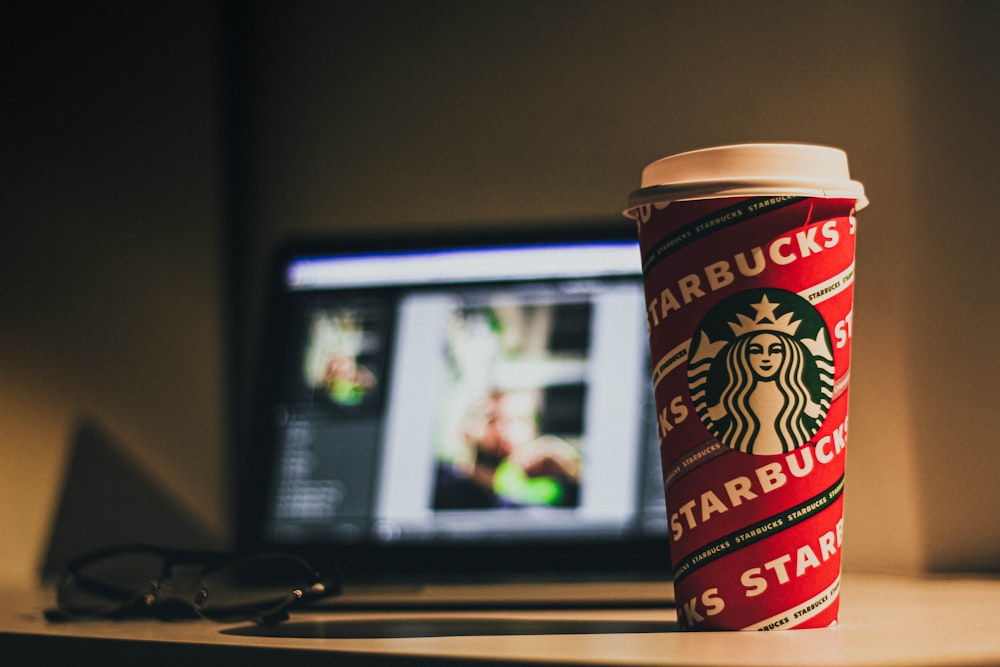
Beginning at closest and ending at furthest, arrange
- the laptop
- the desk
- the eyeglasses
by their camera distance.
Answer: the desk < the eyeglasses < the laptop

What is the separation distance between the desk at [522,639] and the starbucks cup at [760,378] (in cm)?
3

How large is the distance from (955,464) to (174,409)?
0.74 m

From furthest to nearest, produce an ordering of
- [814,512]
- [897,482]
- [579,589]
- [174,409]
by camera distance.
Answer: [174,409] < [897,482] < [579,589] < [814,512]

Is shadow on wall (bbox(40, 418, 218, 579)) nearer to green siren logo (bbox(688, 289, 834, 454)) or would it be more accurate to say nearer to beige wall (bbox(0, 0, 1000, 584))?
beige wall (bbox(0, 0, 1000, 584))

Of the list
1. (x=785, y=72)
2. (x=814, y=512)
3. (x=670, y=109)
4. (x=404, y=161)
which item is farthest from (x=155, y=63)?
(x=814, y=512)

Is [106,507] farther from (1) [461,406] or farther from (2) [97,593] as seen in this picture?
(1) [461,406]

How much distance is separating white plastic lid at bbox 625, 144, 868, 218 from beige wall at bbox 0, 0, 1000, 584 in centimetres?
37

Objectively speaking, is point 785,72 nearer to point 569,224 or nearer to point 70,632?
point 569,224

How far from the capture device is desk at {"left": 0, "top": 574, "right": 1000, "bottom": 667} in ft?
1.06

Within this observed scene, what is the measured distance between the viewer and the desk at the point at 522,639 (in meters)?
0.32

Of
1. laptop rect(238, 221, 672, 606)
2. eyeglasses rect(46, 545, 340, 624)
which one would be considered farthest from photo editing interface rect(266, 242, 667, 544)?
eyeglasses rect(46, 545, 340, 624)

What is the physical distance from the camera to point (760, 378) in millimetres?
408

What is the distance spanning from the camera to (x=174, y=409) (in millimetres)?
833

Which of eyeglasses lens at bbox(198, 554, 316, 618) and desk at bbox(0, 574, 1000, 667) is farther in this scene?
eyeglasses lens at bbox(198, 554, 316, 618)
